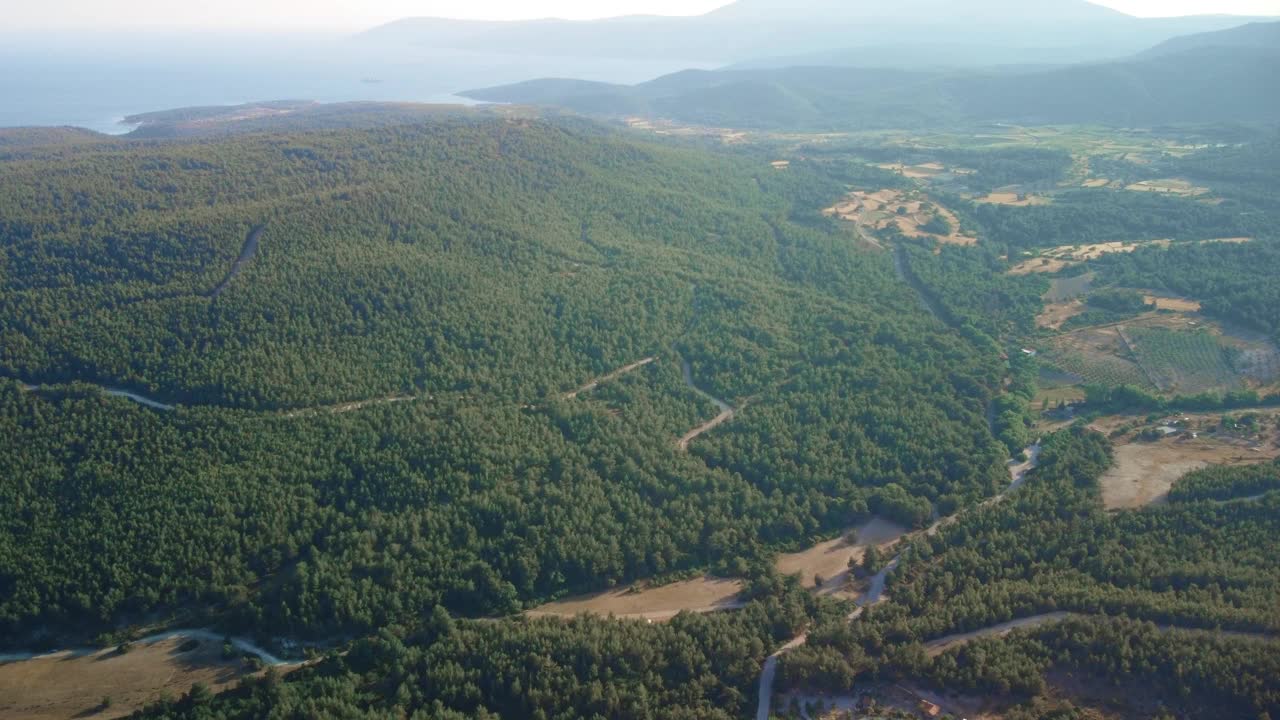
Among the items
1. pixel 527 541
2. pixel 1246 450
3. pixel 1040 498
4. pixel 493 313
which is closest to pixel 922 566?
pixel 1040 498

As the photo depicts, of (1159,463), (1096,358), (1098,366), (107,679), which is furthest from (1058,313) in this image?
(107,679)

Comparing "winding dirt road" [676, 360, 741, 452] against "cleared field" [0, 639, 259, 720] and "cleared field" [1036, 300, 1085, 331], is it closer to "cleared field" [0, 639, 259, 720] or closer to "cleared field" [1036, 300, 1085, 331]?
"cleared field" [0, 639, 259, 720]

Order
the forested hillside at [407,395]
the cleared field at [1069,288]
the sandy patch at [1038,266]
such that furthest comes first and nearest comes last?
the sandy patch at [1038,266] < the cleared field at [1069,288] < the forested hillside at [407,395]

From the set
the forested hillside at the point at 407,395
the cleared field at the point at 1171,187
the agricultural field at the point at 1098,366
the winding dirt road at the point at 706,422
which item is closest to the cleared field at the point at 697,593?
the forested hillside at the point at 407,395

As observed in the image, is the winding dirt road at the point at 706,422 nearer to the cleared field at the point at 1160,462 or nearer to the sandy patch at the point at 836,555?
the sandy patch at the point at 836,555

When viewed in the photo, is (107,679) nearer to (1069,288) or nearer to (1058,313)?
(1058,313)

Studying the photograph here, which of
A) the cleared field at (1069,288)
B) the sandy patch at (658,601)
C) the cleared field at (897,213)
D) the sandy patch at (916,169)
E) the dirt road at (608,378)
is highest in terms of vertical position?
the sandy patch at (916,169)
